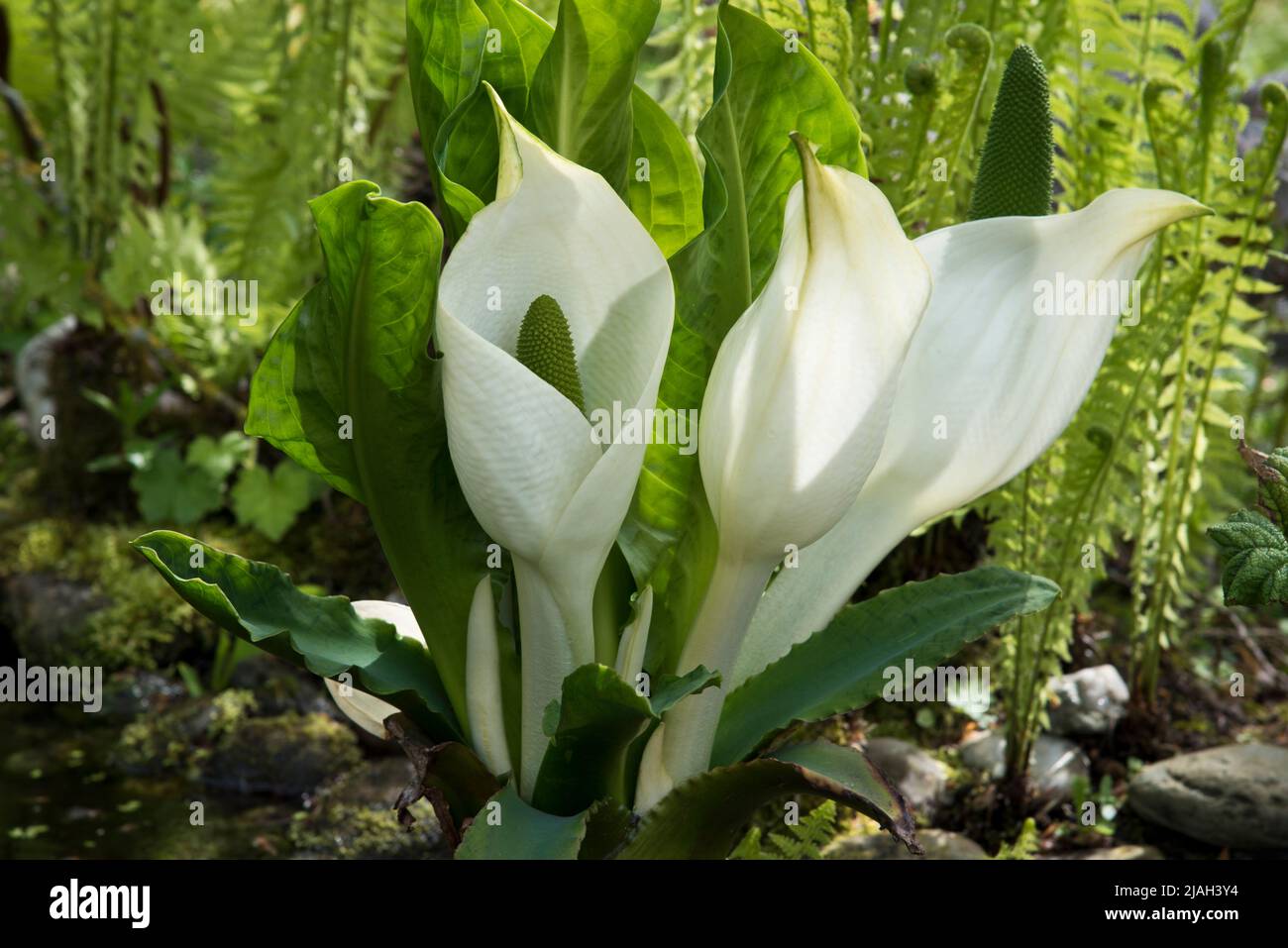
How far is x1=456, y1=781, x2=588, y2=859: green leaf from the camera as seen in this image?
30.0 inches

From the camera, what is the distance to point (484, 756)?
90 cm

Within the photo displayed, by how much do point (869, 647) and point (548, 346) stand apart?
0.32 meters

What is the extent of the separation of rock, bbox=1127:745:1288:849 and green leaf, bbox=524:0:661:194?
1160mm

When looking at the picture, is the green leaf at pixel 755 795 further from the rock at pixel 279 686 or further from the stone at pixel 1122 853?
the rock at pixel 279 686

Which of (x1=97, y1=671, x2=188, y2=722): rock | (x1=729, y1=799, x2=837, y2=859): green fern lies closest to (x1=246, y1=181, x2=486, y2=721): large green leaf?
(x1=729, y1=799, x2=837, y2=859): green fern

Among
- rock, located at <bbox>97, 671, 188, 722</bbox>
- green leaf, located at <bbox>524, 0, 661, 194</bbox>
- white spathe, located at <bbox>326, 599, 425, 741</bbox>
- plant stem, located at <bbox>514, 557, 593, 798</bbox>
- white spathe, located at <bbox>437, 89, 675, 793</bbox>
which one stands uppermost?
green leaf, located at <bbox>524, 0, 661, 194</bbox>

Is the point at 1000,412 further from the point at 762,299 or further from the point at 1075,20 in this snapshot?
the point at 1075,20

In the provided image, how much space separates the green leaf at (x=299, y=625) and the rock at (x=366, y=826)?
81 cm

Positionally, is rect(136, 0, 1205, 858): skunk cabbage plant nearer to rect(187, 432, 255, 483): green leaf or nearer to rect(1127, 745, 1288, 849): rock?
rect(1127, 745, 1288, 849): rock

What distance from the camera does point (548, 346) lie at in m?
0.77

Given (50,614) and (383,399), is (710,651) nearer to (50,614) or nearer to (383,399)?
(383,399)

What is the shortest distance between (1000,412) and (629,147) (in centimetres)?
31

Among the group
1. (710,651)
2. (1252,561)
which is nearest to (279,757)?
(710,651)
